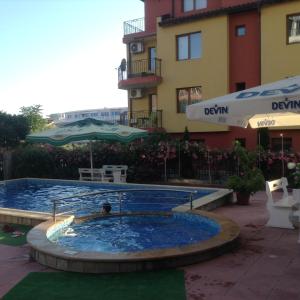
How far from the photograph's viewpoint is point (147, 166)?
64.0ft

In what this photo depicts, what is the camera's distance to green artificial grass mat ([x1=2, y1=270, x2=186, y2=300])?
5.17 meters

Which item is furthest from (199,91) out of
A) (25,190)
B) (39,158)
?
(25,190)

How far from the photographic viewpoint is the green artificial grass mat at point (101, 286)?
17.0 ft

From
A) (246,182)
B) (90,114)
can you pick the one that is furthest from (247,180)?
(90,114)

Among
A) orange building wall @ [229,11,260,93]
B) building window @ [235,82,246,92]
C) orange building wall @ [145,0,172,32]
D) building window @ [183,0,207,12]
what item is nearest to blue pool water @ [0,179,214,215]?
building window @ [235,82,246,92]

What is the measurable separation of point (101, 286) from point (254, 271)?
7.12 ft

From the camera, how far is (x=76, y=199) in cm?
1445

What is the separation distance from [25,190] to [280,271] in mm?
14203

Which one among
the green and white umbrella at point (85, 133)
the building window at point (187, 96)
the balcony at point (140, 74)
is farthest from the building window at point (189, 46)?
the green and white umbrella at point (85, 133)

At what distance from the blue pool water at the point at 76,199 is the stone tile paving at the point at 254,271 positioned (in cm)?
481

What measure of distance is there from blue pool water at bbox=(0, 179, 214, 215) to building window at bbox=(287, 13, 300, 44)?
37.1 feet

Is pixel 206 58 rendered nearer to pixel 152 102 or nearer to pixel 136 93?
pixel 152 102

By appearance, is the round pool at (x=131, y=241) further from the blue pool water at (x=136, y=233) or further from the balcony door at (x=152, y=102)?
the balcony door at (x=152, y=102)

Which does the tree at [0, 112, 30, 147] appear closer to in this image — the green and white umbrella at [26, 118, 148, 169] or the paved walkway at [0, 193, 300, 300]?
the green and white umbrella at [26, 118, 148, 169]
